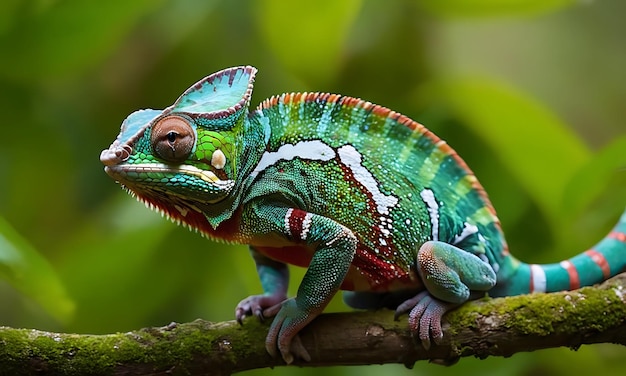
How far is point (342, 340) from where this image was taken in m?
Answer: 1.54

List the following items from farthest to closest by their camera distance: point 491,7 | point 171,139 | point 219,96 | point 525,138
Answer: point 491,7 → point 525,138 → point 219,96 → point 171,139

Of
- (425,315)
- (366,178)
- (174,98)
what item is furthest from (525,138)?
(174,98)

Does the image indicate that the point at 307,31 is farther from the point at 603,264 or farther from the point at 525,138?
the point at 603,264

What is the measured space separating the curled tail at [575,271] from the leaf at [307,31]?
849 millimetres

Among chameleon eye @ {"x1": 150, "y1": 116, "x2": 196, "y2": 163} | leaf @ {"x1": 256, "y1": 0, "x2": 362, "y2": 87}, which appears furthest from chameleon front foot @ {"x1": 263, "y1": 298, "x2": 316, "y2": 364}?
leaf @ {"x1": 256, "y1": 0, "x2": 362, "y2": 87}

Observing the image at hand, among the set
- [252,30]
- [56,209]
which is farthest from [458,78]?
[56,209]

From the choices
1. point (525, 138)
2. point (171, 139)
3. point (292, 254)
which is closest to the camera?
point (171, 139)

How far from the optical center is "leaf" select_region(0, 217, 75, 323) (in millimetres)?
1452

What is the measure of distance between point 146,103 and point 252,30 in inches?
19.6

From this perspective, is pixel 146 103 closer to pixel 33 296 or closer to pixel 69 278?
pixel 69 278

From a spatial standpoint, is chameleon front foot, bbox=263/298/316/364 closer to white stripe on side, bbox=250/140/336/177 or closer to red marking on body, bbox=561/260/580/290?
white stripe on side, bbox=250/140/336/177

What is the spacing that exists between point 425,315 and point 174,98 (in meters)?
1.40

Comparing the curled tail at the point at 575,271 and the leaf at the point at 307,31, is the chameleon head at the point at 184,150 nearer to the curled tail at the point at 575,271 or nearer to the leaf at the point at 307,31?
the leaf at the point at 307,31

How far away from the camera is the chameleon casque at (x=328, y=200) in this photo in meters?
1.51
